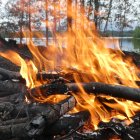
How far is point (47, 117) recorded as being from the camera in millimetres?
5477

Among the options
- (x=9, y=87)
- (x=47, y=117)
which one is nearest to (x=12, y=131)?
(x=47, y=117)

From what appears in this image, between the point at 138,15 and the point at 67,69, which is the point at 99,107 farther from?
the point at 138,15

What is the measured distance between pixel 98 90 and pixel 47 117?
1.27 metres

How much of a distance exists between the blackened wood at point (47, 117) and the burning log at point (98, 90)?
33 cm

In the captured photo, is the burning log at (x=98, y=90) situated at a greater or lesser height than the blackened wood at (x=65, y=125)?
greater

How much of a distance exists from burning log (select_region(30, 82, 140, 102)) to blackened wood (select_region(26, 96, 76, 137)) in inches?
13.1

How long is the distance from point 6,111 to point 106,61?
3.02 meters

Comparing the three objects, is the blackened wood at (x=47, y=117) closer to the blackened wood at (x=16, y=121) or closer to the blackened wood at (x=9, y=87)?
the blackened wood at (x=16, y=121)

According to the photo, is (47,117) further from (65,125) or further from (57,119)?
(65,125)

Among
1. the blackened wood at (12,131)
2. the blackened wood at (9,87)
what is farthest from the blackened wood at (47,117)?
the blackened wood at (9,87)

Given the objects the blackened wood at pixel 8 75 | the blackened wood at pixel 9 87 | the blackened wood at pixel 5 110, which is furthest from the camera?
the blackened wood at pixel 8 75

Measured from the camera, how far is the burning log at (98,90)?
6.22 meters

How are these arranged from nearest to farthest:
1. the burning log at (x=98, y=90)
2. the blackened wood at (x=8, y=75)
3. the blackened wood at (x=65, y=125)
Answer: the blackened wood at (x=65, y=125) < the burning log at (x=98, y=90) < the blackened wood at (x=8, y=75)

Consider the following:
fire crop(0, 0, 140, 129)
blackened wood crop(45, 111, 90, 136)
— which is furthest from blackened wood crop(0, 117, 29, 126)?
fire crop(0, 0, 140, 129)
